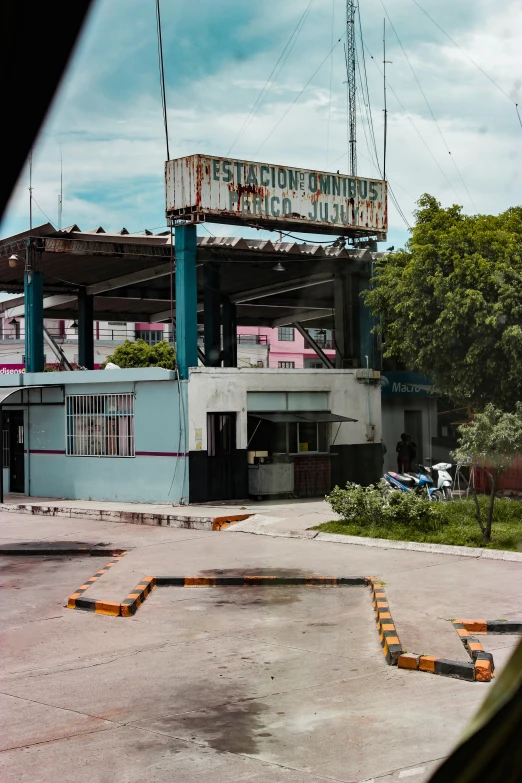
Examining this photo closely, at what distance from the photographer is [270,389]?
1991 centimetres

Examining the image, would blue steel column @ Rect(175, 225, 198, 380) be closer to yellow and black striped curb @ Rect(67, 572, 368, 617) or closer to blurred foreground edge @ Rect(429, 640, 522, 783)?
yellow and black striped curb @ Rect(67, 572, 368, 617)

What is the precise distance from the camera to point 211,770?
4.82 m

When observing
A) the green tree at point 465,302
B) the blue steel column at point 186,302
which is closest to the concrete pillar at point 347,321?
the green tree at point 465,302

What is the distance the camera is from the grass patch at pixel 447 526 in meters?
12.8

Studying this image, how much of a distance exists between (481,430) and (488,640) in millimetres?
5057

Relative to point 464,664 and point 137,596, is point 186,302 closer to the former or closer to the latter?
point 137,596

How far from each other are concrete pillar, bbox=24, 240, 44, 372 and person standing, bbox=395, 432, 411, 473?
926 centimetres

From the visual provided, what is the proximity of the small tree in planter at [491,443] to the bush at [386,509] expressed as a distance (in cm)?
128

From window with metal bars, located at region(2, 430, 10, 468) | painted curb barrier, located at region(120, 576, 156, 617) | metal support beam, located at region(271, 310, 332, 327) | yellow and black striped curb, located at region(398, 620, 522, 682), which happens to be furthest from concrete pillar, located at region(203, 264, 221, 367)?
yellow and black striped curb, located at region(398, 620, 522, 682)

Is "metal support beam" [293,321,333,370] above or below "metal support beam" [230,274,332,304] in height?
below

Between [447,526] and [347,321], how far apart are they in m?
9.44

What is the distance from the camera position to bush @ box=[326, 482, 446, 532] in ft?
45.8

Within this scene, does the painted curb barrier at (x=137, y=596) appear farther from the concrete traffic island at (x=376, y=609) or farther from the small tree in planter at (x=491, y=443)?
the small tree in planter at (x=491, y=443)

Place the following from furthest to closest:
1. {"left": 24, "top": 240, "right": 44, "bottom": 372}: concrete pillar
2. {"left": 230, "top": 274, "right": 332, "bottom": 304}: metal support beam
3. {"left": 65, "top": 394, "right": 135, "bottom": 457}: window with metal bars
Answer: {"left": 230, "top": 274, "right": 332, "bottom": 304}: metal support beam → {"left": 24, "top": 240, "right": 44, "bottom": 372}: concrete pillar → {"left": 65, "top": 394, "right": 135, "bottom": 457}: window with metal bars
